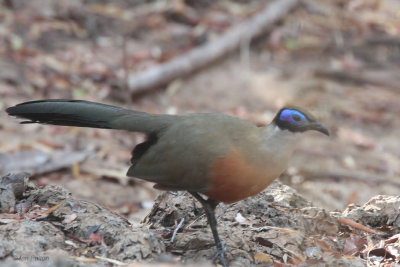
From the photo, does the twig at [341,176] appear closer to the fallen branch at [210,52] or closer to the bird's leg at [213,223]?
the fallen branch at [210,52]

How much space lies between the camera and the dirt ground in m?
3.81

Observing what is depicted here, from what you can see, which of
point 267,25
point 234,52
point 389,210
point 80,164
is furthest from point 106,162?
point 267,25

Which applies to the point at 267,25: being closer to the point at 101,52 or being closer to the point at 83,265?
the point at 101,52

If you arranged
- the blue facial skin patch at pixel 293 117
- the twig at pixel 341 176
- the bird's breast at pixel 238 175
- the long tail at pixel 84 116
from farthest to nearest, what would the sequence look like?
the twig at pixel 341 176
the long tail at pixel 84 116
the blue facial skin patch at pixel 293 117
the bird's breast at pixel 238 175

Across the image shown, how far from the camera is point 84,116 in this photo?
13.1 ft

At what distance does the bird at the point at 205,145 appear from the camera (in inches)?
141

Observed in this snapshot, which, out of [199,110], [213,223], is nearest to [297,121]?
[213,223]

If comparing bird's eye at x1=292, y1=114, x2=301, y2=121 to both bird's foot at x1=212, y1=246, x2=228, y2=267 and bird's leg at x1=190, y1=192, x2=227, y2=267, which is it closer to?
bird's leg at x1=190, y1=192, x2=227, y2=267

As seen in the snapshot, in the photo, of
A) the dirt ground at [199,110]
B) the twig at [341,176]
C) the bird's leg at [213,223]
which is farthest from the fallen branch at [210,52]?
the bird's leg at [213,223]

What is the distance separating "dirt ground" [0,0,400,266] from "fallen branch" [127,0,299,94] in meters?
0.18

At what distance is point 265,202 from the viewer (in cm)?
446

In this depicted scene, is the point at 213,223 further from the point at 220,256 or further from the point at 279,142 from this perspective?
the point at 279,142

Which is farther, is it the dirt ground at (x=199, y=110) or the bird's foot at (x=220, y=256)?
the dirt ground at (x=199, y=110)

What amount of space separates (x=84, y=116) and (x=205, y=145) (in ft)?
2.89
